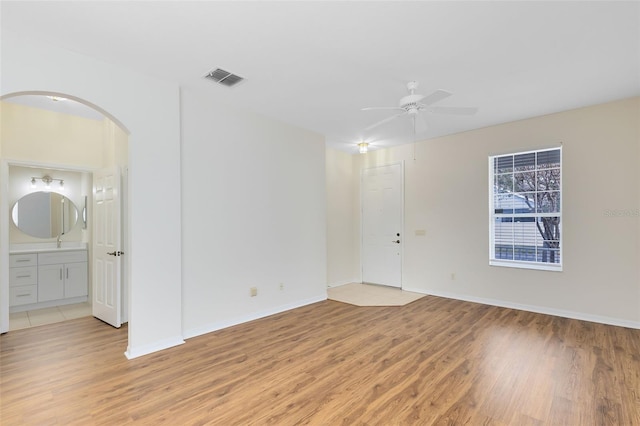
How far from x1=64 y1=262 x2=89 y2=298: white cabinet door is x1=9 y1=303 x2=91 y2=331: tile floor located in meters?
0.21

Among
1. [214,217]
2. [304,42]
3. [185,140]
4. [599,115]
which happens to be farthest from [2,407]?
[599,115]

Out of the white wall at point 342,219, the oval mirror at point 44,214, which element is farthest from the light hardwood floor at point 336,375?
the white wall at point 342,219

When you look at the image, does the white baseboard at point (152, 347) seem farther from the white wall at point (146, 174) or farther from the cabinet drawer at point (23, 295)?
the cabinet drawer at point (23, 295)

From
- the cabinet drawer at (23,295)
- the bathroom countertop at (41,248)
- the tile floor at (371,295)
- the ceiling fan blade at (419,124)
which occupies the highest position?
the ceiling fan blade at (419,124)

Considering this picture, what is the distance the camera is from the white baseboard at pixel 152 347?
293 cm

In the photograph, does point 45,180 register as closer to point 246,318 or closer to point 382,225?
point 246,318

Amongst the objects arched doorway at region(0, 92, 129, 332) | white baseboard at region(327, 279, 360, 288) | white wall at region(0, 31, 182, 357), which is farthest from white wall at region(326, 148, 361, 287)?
arched doorway at region(0, 92, 129, 332)

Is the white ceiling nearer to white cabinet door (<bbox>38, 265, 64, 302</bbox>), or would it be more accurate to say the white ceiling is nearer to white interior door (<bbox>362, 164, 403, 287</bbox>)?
white interior door (<bbox>362, 164, 403, 287</bbox>)

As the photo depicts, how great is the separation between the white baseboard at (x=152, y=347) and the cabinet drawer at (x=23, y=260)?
2891 mm

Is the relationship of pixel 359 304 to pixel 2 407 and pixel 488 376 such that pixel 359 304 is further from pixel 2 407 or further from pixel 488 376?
pixel 2 407

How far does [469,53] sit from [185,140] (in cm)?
300

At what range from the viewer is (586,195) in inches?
156

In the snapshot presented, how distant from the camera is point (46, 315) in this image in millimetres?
4262

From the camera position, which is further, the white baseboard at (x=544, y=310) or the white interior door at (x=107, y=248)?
the white interior door at (x=107, y=248)
